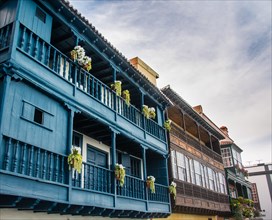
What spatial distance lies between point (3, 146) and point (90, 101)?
4306 millimetres

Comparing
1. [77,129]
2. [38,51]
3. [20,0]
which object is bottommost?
[77,129]

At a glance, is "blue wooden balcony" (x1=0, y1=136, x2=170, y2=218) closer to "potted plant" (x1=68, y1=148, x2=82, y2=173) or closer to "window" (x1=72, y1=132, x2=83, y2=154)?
"potted plant" (x1=68, y1=148, x2=82, y2=173)

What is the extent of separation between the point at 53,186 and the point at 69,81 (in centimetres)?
350

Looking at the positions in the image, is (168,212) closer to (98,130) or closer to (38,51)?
(98,130)

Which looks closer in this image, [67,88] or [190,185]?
[67,88]

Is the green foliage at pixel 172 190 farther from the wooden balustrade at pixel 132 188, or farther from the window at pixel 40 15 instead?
the window at pixel 40 15

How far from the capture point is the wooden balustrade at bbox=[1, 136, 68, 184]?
7.33m

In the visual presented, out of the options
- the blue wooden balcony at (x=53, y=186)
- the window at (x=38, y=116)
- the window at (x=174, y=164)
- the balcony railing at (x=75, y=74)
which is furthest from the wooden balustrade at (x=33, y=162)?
the window at (x=174, y=164)

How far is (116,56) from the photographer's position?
13328 mm

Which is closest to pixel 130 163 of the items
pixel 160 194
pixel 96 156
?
pixel 160 194

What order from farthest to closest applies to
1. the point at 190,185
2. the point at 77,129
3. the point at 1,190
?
1. the point at 190,185
2. the point at 77,129
3. the point at 1,190

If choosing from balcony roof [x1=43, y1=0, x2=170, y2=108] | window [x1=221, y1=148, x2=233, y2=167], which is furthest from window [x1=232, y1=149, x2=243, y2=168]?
balcony roof [x1=43, y1=0, x2=170, y2=108]

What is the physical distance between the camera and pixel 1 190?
6867mm

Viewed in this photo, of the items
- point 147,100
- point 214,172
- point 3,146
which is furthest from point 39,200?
point 214,172
